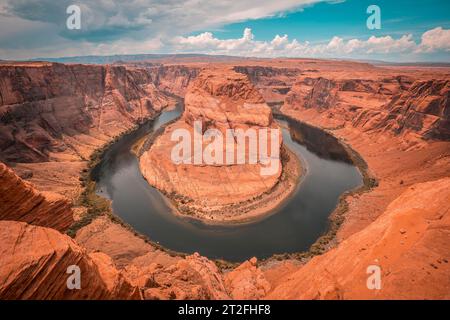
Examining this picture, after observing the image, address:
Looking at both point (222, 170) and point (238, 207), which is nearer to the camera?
point (238, 207)

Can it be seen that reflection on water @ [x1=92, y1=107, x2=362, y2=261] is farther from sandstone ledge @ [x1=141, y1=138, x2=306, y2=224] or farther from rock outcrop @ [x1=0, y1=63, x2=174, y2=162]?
rock outcrop @ [x1=0, y1=63, x2=174, y2=162]

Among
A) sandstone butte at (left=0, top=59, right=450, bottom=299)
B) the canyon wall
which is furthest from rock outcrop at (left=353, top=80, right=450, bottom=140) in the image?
sandstone butte at (left=0, top=59, right=450, bottom=299)

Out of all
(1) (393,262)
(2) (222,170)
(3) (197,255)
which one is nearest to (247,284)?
(3) (197,255)

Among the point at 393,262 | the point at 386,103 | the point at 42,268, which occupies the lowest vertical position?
the point at 393,262

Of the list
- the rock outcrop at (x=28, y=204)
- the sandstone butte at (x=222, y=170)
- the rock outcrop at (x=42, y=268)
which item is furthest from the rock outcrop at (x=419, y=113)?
the rock outcrop at (x=28, y=204)

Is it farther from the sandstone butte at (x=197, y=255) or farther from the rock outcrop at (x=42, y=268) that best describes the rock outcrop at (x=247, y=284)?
the rock outcrop at (x=42, y=268)

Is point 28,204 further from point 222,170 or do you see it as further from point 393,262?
point 222,170
